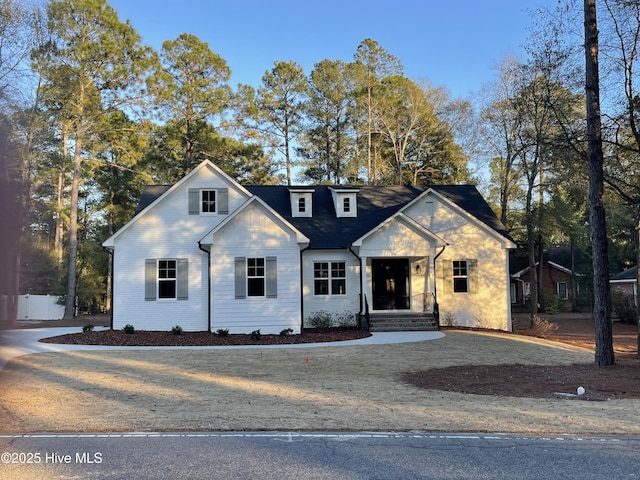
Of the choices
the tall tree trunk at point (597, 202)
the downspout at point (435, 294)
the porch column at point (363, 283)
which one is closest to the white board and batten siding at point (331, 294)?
the porch column at point (363, 283)

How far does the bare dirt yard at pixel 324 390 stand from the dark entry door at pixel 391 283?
6.07 metres

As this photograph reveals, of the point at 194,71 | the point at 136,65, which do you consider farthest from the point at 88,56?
the point at 194,71

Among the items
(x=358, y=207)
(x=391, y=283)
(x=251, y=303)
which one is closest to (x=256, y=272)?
(x=251, y=303)

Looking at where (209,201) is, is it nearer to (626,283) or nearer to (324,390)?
(324,390)

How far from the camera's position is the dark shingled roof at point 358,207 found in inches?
846

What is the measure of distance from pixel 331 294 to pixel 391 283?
2612mm

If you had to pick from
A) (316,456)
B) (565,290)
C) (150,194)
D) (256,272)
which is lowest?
(316,456)

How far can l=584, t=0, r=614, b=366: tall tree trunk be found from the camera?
12.3 metres

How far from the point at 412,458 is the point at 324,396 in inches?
139

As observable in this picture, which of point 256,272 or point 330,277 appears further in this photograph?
point 330,277

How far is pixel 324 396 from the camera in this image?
8836 mm

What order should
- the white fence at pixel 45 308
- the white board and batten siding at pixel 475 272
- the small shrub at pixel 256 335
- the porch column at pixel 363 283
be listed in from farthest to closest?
the white fence at pixel 45 308, the white board and batten siding at pixel 475 272, the porch column at pixel 363 283, the small shrub at pixel 256 335

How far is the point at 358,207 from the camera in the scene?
78.1 ft

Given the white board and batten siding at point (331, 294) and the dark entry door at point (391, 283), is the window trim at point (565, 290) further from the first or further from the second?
the white board and batten siding at point (331, 294)
